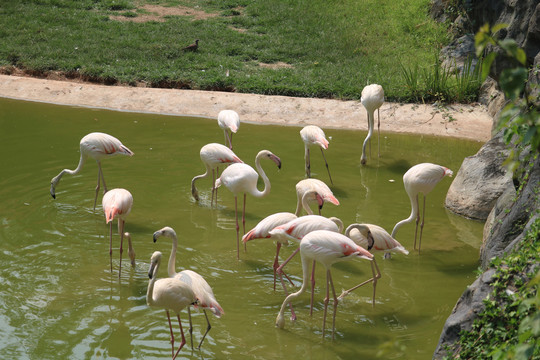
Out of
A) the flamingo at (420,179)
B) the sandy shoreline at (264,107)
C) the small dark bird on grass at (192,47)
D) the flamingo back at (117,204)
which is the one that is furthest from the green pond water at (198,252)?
A: the small dark bird on grass at (192,47)

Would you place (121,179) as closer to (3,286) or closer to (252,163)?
(252,163)

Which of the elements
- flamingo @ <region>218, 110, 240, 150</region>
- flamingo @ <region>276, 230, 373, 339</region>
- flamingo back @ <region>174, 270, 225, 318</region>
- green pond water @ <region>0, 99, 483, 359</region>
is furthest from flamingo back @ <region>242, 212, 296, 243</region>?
flamingo @ <region>218, 110, 240, 150</region>

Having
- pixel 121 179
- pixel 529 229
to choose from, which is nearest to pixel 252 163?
pixel 121 179

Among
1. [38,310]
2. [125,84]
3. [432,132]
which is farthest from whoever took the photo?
[125,84]

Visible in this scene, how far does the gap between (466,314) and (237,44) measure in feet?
36.8

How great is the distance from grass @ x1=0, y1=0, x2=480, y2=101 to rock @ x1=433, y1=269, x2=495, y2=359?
282 inches

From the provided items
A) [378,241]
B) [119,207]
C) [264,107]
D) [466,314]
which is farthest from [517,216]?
[264,107]

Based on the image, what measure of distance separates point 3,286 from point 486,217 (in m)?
5.07

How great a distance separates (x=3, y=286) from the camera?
5.59 meters

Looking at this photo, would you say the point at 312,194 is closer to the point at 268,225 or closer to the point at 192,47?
the point at 268,225

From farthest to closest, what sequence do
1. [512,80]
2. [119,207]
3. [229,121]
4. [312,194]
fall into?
1. [229,121]
2. [312,194]
3. [119,207]
4. [512,80]

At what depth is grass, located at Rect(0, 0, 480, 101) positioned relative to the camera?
1227cm

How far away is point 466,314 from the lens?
414 centimetres

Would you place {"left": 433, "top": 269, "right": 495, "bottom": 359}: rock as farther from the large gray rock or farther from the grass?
the grass
